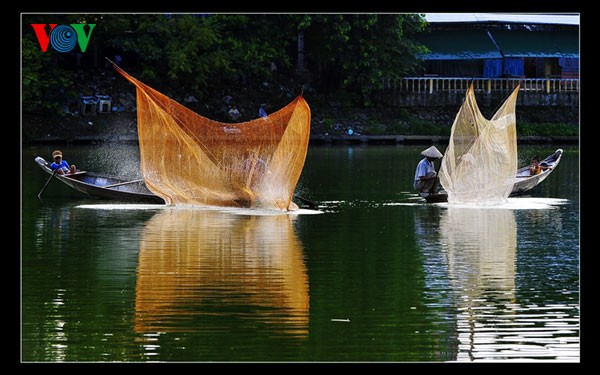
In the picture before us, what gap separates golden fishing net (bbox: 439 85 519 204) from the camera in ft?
73.5

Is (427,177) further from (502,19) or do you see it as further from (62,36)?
(502,19)

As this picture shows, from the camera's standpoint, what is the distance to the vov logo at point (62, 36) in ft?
111

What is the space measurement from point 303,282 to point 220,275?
3.40 feet

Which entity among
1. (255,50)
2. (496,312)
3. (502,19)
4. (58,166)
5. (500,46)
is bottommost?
(496,312)

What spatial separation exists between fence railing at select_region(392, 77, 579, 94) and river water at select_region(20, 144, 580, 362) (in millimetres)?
22272

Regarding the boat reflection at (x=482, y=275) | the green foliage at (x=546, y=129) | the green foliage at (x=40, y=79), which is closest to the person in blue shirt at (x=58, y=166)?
the boat reflection at (x=482, y=275)

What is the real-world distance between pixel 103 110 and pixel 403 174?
46.8ft

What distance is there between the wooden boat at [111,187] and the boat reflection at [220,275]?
5.63 ft

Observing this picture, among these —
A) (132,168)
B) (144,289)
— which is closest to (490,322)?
(144,289)

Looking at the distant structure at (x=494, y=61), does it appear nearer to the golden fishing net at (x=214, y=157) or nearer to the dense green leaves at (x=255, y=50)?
the dense green leaves at (x=255, y=50)

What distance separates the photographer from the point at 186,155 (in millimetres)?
21453

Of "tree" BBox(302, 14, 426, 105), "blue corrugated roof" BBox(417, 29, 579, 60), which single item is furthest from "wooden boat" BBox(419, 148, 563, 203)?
"blue corrugated roof" BBox(417, 29, 579, 60)

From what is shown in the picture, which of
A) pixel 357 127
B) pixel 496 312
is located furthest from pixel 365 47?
pixel 496 312

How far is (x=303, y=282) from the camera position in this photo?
15125 mm
